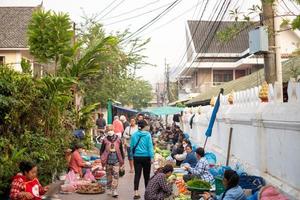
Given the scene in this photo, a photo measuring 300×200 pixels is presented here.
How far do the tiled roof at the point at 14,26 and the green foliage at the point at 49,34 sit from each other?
1225 cm

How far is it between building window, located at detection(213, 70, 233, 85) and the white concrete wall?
30.4 m

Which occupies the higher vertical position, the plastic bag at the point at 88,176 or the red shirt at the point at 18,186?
the red shirt at the point at 18,186

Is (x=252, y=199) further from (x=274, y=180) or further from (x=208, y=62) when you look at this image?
(x=208, y=62)

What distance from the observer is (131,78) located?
3191 centimetres

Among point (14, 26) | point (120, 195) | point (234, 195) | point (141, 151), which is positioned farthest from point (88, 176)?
point (14, 26)

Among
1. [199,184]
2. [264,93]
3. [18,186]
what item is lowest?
[199,184]

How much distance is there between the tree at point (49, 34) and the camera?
12.5 metres

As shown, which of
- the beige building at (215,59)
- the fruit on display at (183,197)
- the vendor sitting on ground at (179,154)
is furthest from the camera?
the beige building at (215,59)

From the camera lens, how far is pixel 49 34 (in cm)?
1252

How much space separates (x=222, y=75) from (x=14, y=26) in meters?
22.5

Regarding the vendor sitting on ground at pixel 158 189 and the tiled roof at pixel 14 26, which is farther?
the tiled roof at pixel 14 26

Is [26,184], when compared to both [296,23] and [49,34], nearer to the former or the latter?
[296,23]

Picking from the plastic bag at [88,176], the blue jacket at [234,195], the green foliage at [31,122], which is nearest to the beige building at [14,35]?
the plastic bag at [88,176]

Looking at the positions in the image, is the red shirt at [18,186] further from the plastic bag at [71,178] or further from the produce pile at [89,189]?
the plastic bag at [71,178]
